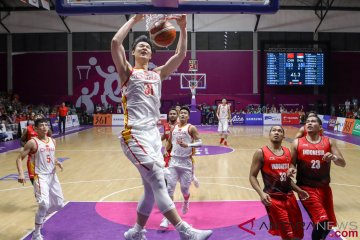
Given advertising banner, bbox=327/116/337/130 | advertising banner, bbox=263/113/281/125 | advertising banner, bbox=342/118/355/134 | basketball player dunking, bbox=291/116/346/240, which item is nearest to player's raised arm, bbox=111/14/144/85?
basketball player dunking, bbox=291/116/346/240

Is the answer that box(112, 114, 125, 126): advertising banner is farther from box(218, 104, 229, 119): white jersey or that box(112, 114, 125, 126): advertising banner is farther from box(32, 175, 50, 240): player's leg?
box(32, 175, 50, 240): player's leg

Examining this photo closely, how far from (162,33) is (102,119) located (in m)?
24.9

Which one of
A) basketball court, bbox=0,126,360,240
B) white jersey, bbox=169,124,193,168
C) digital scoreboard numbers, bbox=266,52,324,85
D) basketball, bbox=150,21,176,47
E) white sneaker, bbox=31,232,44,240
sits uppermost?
digital scoreboard numbers, bbox=266,52,324,85

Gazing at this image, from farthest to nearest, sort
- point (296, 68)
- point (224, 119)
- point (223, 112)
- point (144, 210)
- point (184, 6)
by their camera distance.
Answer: point (296, 68) → point (223, 112) → point (224, 119) → point (184, 6) → point (144, 210)

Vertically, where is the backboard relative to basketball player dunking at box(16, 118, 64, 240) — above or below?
above

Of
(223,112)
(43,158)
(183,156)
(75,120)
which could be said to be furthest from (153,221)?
(75,120)

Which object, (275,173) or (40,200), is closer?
(275,173)

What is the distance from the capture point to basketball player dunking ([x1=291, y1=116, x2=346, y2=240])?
438cm

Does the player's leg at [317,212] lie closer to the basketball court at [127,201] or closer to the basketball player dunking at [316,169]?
the basketball player dunking at [316,169]

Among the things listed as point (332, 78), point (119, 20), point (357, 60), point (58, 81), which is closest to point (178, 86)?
point (119, 20)

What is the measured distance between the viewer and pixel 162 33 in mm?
3951

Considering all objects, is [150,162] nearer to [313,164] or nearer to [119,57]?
[119,57]

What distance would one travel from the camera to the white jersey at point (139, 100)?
11.4 feet

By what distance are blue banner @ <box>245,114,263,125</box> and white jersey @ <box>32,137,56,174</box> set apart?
930 inches
